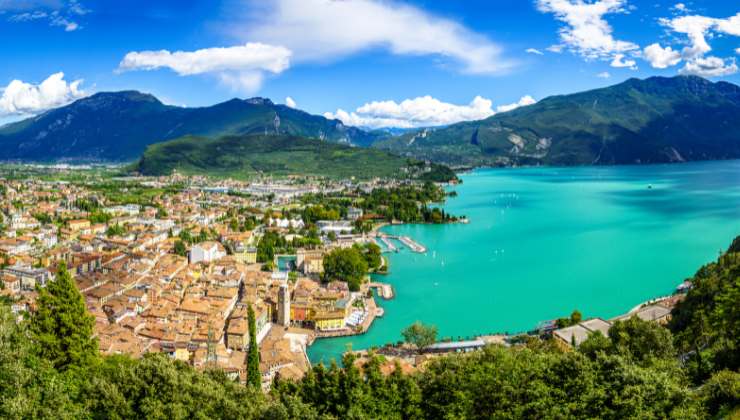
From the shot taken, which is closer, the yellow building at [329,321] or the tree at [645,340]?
the tree at [645,340]

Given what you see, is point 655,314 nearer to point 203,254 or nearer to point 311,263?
point 311,263

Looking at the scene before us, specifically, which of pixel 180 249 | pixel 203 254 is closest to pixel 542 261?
pixel 203 254

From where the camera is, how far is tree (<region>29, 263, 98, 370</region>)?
7.05 metres

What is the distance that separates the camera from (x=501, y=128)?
417 feet

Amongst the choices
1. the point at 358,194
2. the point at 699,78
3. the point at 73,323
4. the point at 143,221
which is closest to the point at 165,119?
the point at 358,194

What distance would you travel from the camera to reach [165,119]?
145 m

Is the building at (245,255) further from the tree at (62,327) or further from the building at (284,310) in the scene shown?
the tree at (62,327)

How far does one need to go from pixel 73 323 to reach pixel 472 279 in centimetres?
1519

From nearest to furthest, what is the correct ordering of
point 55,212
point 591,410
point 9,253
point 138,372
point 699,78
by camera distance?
point 591,410 → point 138,372 → point 9,253 → point 55,212 → point 699,78

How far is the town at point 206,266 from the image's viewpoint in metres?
12.5

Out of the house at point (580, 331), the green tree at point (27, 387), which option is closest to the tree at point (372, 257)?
the house at point (580, 331)

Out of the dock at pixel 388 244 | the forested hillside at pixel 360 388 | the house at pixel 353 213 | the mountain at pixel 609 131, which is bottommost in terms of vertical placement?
the dock at pixel 388 244

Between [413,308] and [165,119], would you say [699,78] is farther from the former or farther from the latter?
[413,308]

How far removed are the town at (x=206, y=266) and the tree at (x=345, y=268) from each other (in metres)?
0.04
